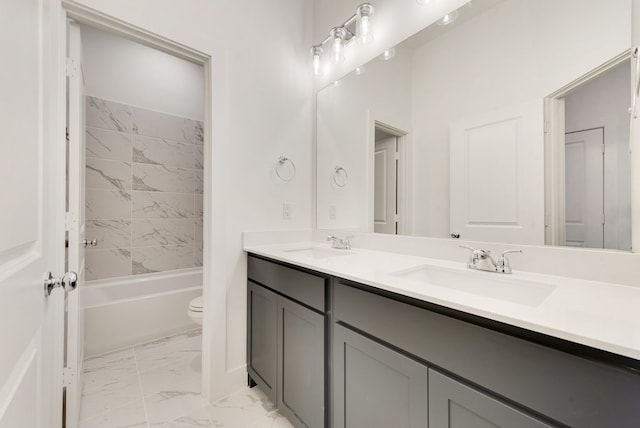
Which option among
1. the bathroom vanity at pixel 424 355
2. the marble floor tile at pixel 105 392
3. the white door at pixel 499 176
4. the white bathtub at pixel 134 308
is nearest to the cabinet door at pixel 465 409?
the bathroom vanity at pixel 424 355

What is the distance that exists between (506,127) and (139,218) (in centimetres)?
284

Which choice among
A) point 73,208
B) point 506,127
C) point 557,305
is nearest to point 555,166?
point 506,127

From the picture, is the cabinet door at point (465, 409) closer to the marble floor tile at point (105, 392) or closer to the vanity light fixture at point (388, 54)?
the vanity light fixture at point (388, 54)

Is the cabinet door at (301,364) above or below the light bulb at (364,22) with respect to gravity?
below

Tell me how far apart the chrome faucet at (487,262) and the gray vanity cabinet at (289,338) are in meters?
0.60

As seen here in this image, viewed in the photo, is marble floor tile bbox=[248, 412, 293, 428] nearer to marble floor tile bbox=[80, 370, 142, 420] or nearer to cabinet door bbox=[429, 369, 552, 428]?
marble floor tile bbox=[80, 370, 142, 420]

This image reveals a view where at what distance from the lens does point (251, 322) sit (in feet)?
5.52

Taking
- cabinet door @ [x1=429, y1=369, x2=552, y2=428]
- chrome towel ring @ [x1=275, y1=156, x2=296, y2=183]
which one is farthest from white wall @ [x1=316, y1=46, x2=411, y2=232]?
cabinet door @ [x1=429, y1=369, x2=552, y2=428]

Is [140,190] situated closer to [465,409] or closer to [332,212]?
[332,212]

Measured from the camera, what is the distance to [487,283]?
1.02m

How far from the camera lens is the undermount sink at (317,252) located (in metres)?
1.68

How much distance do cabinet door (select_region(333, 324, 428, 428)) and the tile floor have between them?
0.63 meters

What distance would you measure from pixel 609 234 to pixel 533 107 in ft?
1.72

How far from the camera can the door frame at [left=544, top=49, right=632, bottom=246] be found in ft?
3.30
